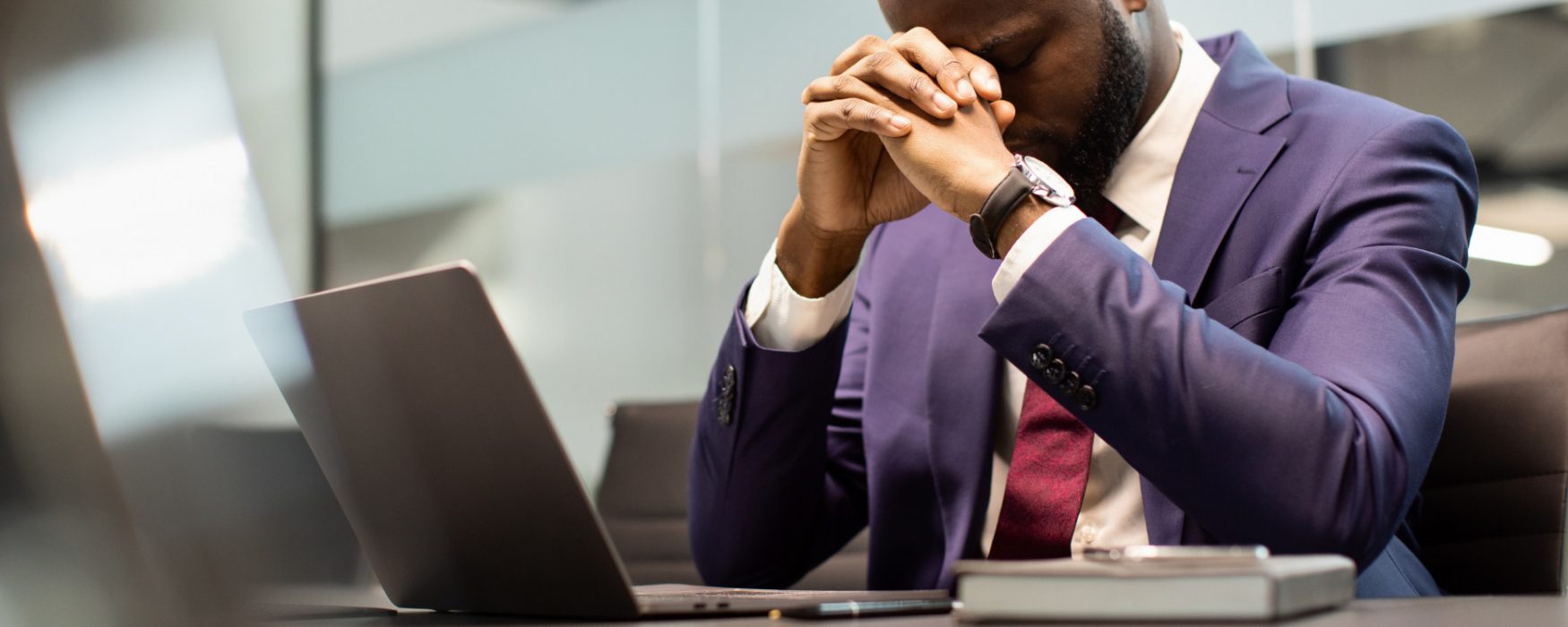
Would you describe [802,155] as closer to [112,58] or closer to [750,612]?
[750,612]

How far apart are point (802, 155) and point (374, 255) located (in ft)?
10.4

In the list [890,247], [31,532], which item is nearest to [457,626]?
[31,532]

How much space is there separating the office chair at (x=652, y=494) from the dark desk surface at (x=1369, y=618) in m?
0.91

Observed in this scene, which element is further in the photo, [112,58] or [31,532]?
[112,58]

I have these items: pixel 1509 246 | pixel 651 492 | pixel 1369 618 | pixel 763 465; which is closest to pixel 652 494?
pixel 651 492

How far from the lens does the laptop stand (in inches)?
26.1

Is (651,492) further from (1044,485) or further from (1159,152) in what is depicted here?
(1159,152)

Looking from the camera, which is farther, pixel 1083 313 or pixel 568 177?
pixel 568 177

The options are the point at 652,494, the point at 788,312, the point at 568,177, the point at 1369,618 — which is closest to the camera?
the point at 1369,618

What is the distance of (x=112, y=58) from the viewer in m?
3.39

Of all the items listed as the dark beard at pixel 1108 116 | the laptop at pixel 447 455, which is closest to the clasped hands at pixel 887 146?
the dark beard at pixel 1108 116

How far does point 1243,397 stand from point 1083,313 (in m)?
0.12

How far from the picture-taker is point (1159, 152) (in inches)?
50.4

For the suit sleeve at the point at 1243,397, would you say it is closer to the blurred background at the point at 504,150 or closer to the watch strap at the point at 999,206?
the watch strap at the point at 999,206
